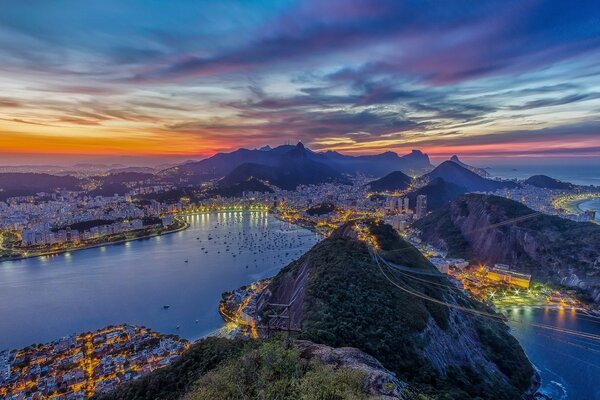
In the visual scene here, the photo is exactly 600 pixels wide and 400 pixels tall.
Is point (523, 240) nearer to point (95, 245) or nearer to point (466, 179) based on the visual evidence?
point (95, 245)

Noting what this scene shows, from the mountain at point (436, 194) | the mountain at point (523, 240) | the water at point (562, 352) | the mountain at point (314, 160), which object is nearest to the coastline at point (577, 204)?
the mountain at point (436, 194)

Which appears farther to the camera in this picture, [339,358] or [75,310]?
[75,310]

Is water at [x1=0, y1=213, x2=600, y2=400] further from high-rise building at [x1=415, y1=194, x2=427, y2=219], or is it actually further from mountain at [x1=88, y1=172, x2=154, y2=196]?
mountain at [x1=88, y1=172, x2=154, y2=196]

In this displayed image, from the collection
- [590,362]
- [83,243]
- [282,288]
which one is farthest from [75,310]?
[590,362]

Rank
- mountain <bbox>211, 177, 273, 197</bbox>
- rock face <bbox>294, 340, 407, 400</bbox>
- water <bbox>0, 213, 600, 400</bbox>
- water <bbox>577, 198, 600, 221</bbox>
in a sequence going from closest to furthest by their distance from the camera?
rock face <bbox>294, 340, 407, 400</bbox>
water <bbox>0, 213, 600, 400</bbox>
water <bbox>577, 198, 600, 221</bbox>
mountain <bbox>211, 177, 273, 197</bbox>

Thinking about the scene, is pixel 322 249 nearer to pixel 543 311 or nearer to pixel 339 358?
pixel 339 358

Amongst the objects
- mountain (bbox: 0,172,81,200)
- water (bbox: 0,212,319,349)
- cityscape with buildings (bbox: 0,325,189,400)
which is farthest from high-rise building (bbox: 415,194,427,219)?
mountain (bbox: 0,172,81,200)

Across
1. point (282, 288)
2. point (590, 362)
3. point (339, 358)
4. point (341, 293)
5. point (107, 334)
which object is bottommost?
point (590, 362)
